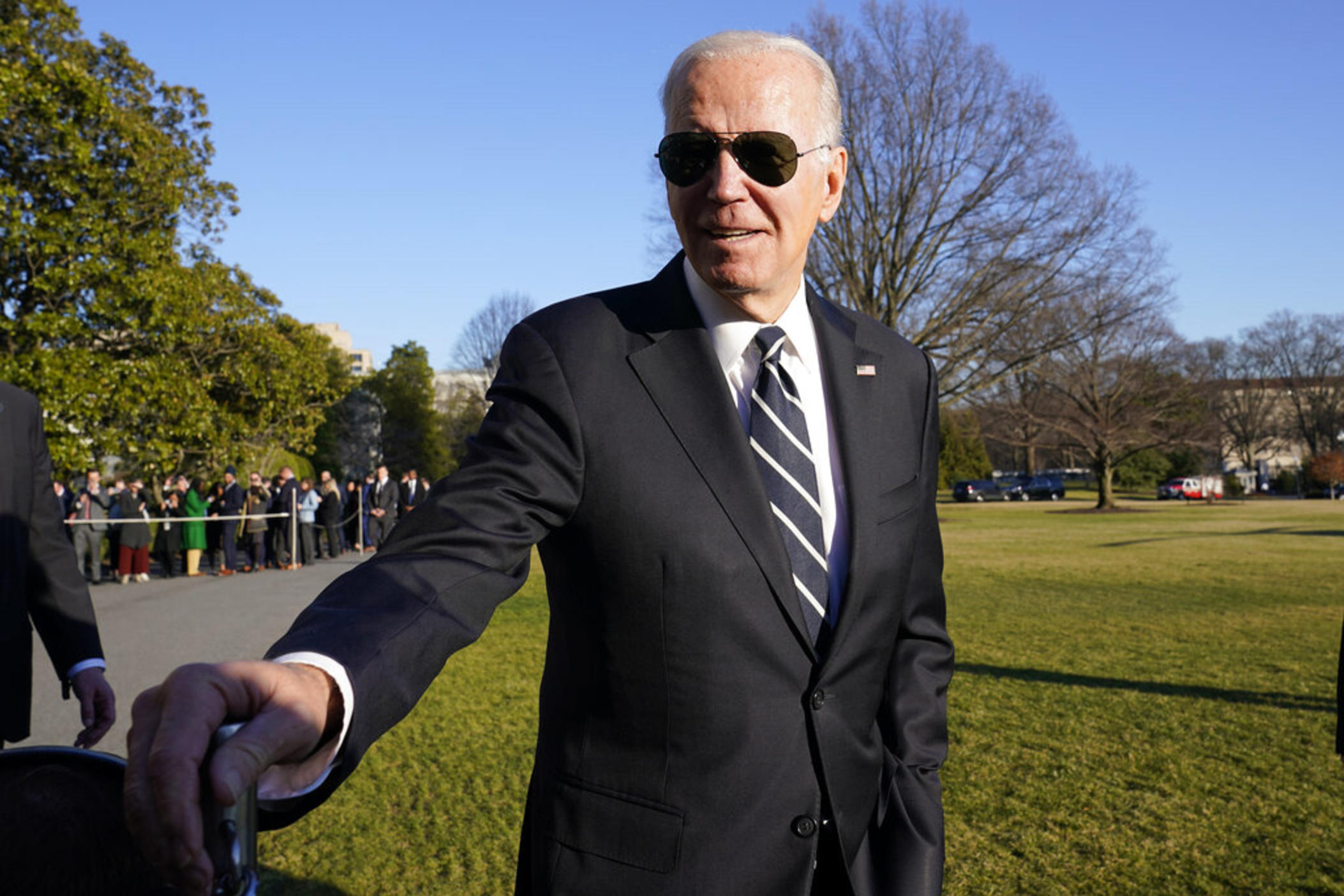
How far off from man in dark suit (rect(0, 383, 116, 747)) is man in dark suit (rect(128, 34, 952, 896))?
202cm

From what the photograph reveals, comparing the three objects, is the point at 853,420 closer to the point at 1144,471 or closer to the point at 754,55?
the point at 754,55

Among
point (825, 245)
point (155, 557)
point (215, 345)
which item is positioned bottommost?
point (155, 557)

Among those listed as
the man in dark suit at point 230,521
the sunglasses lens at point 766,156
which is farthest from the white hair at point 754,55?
the man in dark suit at point 230,521

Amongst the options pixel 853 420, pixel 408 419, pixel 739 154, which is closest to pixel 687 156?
pixel 739 154

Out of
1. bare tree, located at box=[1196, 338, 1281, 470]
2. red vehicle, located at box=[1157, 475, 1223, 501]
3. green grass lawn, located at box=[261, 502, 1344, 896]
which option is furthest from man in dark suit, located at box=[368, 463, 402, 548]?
bare tree, located at box=[1196, 338, 1281, 470]

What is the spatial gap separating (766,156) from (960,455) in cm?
8053

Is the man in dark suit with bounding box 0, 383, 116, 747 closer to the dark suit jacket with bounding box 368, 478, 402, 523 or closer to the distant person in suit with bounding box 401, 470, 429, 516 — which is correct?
the dark suit jacket with bounding box 368, 478, 402, 523

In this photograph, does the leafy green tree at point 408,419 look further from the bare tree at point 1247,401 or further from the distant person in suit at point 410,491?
the bare tree at point 1247,401

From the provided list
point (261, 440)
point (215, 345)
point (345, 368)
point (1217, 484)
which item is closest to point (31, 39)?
point (215, 345)

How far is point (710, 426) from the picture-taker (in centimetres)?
184

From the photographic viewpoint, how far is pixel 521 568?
1671 mm

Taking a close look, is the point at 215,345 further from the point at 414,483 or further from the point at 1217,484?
the point at 1217,484

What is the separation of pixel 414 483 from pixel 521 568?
92.1ft

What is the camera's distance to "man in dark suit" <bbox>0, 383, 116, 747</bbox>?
312cm
